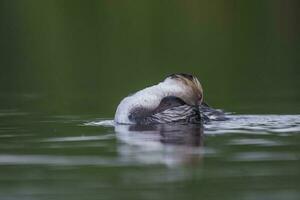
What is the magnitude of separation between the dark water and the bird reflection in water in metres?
0.02

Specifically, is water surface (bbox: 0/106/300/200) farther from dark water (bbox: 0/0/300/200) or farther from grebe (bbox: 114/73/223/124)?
grebe (bbox: 114/73/223/124)

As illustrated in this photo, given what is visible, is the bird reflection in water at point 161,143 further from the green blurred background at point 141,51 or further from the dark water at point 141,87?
the green blurred background at point 141,51

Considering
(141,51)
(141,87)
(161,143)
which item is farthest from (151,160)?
(141,51)


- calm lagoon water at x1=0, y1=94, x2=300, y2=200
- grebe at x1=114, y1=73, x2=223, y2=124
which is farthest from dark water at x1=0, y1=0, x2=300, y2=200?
grebe at x1=114, y1=73, x2=223, y2=124

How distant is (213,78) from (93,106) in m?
5.51

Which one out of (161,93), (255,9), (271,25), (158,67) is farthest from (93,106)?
(255,9)

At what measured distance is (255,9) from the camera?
136 feet

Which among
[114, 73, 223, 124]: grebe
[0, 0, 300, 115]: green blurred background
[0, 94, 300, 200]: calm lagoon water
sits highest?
[0, 0, 300, 115]: green blurred background

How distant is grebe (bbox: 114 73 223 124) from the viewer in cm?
1530

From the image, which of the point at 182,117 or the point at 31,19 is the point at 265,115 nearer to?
the point at 182,117

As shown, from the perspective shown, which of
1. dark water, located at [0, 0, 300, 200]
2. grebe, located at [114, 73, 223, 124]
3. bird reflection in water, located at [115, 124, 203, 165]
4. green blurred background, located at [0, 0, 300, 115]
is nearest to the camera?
dark water, located at [0, 0, 300, 200]

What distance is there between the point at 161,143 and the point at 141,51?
1940cm

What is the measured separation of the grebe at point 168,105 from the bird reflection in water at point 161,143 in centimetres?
15

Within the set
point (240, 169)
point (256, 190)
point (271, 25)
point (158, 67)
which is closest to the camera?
point (256, 190)
